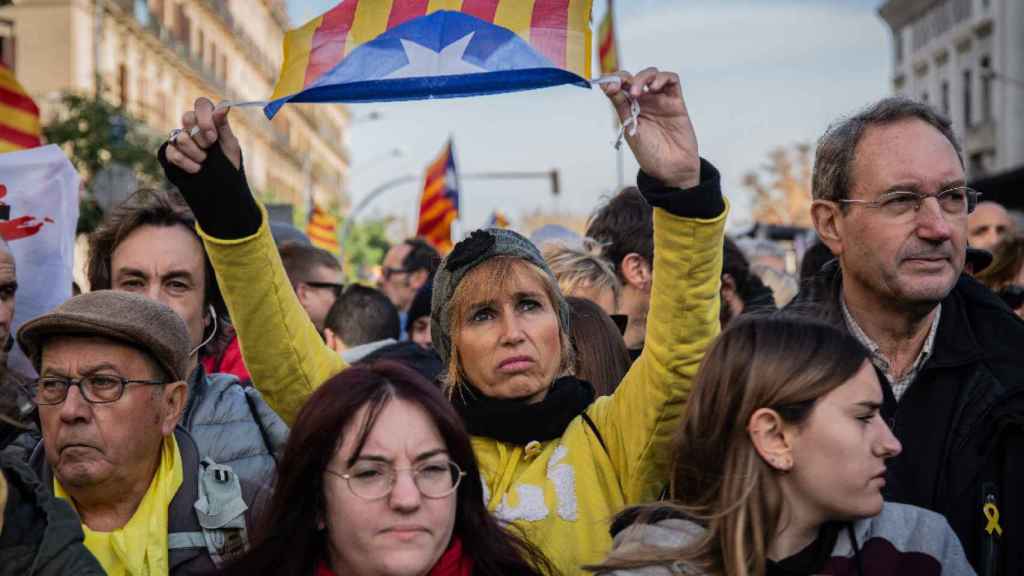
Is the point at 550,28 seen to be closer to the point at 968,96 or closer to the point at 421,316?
the point at 421,316

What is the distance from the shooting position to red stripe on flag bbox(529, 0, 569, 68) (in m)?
3.52

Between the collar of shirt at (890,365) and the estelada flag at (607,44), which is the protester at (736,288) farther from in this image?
the estelada flag at (607,44)

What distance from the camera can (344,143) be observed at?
10738 cm

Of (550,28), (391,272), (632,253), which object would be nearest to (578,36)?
(550,28)

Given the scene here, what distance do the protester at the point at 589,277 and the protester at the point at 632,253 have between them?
0.05 metres

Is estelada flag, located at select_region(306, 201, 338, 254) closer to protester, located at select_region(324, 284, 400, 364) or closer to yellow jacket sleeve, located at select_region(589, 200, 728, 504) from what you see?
protester, located at select_region(324, 284, 400, 364)

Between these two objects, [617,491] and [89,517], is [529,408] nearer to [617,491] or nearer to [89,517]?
[617,491]

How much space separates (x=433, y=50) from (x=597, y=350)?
136 cm

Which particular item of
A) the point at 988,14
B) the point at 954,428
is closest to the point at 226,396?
the point at 954,428

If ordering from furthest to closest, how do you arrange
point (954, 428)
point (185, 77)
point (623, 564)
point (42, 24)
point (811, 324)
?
point (185, 77)
point (42, 24)
point (954, 428)
point (811, 324)
point (623, 564)

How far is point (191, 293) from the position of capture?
431cm

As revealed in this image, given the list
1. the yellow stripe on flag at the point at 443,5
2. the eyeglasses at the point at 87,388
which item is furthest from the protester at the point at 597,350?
the eyeglasses at the point at 87,388

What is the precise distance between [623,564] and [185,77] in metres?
51.7

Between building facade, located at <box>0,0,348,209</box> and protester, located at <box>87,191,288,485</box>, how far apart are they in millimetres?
7766
